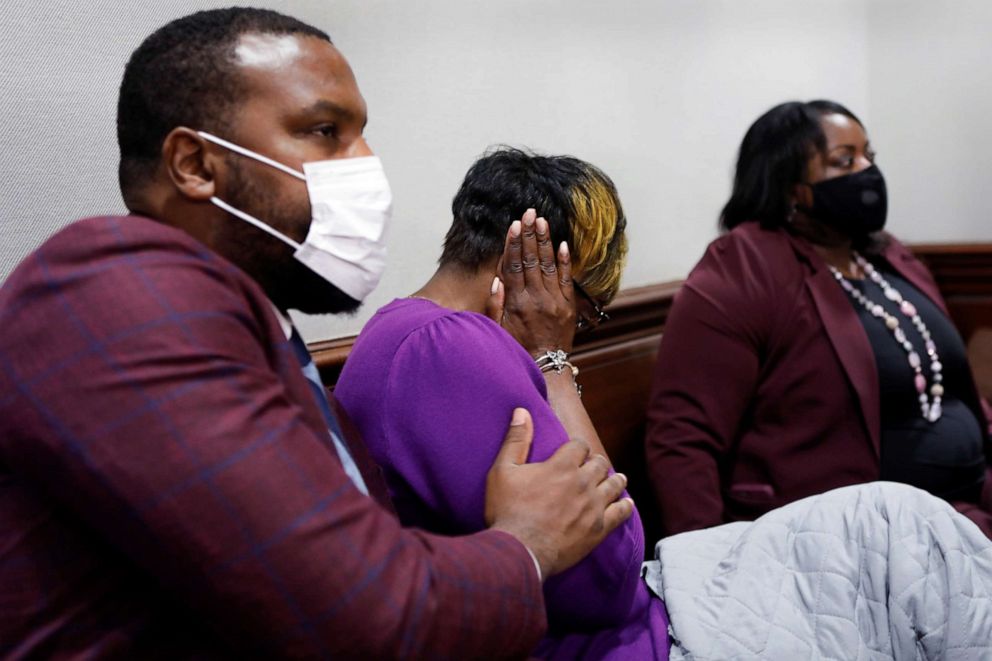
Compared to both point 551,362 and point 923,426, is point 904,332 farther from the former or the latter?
point 551,362

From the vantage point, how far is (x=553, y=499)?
1.00m

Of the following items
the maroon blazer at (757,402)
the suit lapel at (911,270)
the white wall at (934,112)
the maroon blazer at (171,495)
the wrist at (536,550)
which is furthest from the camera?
the white wall at (934,112)

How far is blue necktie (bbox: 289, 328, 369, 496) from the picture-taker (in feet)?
3.18

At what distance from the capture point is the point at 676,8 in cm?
253

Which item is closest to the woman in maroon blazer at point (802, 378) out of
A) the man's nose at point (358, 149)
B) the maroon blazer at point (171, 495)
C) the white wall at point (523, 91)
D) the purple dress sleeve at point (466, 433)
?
the white wall at point (523, 91)

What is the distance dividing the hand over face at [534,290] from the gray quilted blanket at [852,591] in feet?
1.19

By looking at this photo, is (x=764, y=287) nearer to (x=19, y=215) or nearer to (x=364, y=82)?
(x=364, y=82)

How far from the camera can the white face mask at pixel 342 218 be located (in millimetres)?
970

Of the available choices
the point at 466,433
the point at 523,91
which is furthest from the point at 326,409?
the point at 523,91

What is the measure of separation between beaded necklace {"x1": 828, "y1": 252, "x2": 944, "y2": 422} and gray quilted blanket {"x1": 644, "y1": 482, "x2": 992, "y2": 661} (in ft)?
2.88

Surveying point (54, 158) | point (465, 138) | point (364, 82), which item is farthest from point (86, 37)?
point (465, 138)

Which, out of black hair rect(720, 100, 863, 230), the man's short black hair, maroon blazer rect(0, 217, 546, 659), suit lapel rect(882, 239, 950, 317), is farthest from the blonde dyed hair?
suit lapel rect(882, 239, 950, 317)

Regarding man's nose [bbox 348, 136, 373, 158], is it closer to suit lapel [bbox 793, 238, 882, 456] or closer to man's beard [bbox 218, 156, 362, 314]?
man's beard [bbox 218, 156, 362, 314]

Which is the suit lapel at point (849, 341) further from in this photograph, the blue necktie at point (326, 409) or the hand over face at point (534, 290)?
the blue necktie at point (326, 409)
